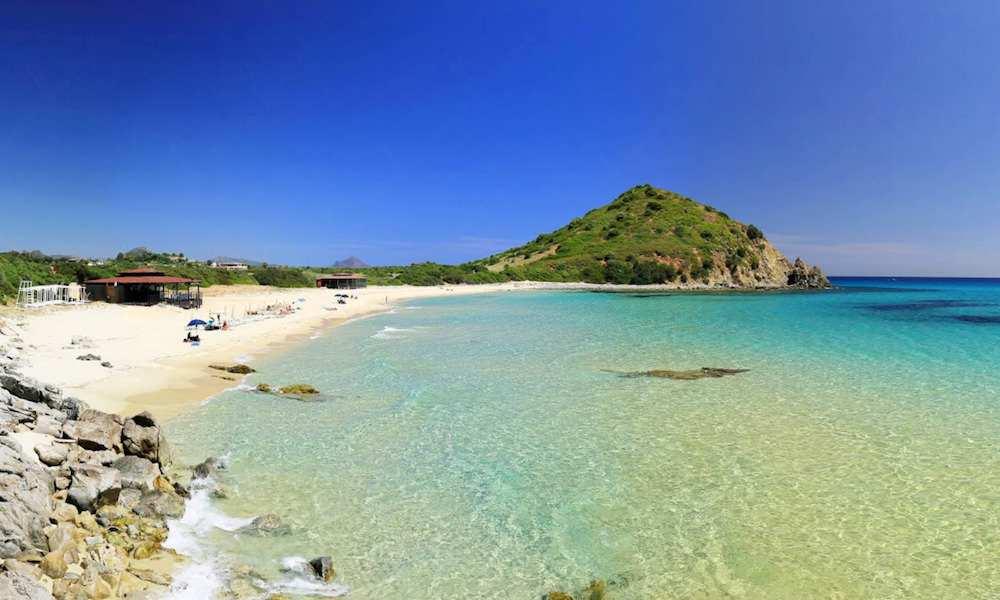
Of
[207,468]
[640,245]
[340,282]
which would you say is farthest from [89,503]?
[640,245]

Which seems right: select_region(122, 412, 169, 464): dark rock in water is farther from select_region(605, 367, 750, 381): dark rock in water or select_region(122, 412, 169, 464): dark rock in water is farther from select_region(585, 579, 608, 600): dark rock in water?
select_region(605, 367, 750, 381): dark rock in water

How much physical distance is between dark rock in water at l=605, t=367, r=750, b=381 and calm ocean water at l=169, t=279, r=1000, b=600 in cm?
77

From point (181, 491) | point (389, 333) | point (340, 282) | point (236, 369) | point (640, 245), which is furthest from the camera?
point (640, 245)

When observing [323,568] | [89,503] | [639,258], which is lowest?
[323,568]

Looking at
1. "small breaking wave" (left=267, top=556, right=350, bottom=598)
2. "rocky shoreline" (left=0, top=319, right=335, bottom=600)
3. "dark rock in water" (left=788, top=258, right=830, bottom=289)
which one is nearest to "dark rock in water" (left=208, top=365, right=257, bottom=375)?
"rocky shoreline" (left=0, top=319, right=335, bottom=600)

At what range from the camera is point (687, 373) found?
2308cm

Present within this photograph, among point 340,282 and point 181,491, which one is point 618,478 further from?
point 340,282

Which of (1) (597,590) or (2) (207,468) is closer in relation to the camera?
(1) (597,590)

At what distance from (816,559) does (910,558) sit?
4.76 feet

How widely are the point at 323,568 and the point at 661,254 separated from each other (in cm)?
13040

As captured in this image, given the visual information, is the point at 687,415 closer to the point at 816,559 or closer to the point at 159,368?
the point at 816,559

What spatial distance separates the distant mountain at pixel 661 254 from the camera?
415ft

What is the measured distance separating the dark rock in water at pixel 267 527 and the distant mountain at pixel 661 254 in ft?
365

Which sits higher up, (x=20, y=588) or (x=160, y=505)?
(x=20, y=588)
